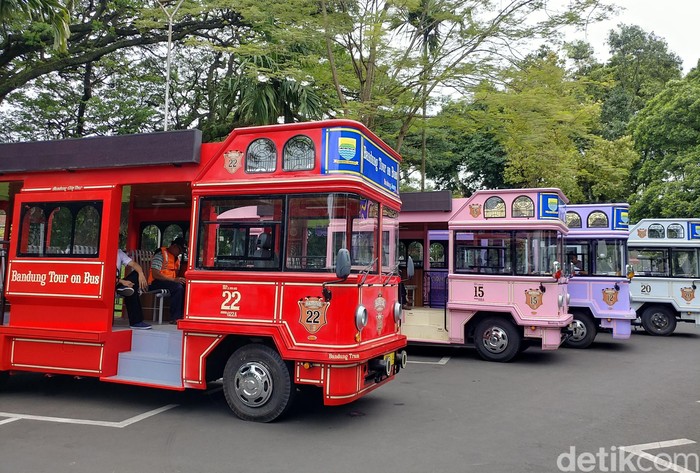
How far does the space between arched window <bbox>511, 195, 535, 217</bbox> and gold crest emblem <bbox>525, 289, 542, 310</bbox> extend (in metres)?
1.42

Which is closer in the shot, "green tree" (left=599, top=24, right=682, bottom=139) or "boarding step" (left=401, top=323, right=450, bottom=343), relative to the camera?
"boarding step" (left=401, top=323, right=450, bottom=343)

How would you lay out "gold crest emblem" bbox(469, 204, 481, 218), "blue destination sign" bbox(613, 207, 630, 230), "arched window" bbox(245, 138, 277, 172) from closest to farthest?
"arched window" bbox(245, 138, 277, 172) → "gold crest emblem" bbox(469, 204, 481, 218) → "blue destination sign" bbox(613, 207, 630, 230)

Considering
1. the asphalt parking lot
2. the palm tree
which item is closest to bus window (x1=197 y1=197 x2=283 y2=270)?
the asphalt parking lot

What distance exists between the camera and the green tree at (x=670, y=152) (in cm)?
2172

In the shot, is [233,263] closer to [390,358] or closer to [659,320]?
[390,358]

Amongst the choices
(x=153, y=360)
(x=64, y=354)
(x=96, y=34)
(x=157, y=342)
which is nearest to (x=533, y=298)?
(x=157, y=342)

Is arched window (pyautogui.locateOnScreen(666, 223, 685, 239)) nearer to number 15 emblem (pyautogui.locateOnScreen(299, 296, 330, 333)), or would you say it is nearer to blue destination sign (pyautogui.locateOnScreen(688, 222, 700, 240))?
blue destination sign (pyautogui.locateOnScreen(688, 222, 700, 240))

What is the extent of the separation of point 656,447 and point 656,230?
434 inches

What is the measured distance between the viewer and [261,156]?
588 centimetres

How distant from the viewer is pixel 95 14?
53.3 feet

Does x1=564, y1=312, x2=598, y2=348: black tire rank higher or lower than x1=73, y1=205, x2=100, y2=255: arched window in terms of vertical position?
lower

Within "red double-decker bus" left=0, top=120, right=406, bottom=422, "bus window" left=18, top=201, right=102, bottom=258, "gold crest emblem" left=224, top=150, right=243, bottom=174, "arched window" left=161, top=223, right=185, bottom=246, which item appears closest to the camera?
"red double-decker bus" left=0, top=120, right=406, bottom=422

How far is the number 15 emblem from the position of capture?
Answer: 17.4ft

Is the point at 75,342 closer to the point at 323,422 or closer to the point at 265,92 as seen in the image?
the point at 323,422
